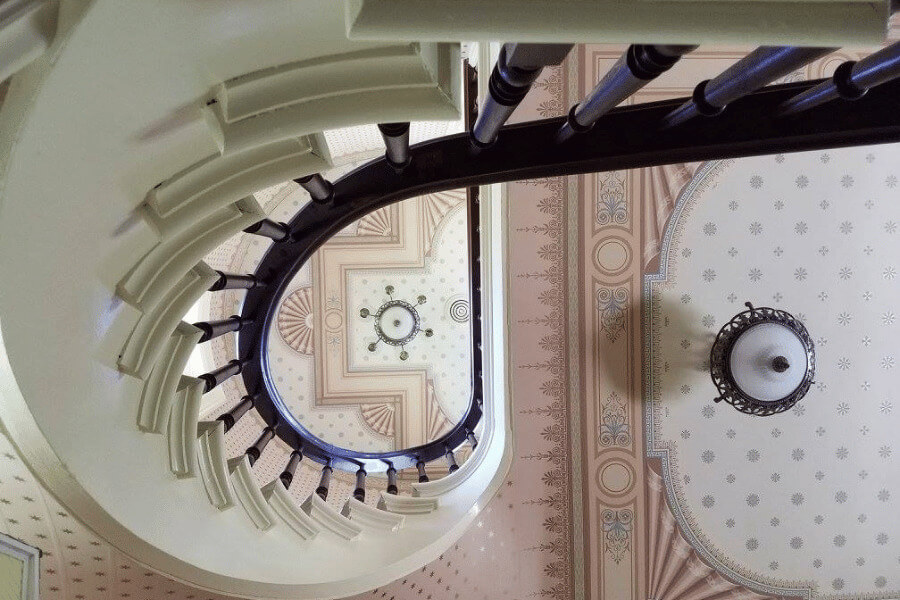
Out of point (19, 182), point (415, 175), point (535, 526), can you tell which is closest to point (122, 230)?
point (19, 182)

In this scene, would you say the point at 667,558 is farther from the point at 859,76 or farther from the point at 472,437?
the point at 859,76

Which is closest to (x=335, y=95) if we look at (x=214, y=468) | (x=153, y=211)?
(x=153, y=211)

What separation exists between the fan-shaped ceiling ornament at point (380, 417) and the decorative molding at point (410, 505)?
5037 mm

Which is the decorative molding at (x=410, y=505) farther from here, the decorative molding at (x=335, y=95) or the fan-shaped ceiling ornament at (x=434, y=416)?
the fan-shaped ceiling ornament at (x=434, y=416)

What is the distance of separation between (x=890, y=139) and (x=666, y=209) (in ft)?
6.35

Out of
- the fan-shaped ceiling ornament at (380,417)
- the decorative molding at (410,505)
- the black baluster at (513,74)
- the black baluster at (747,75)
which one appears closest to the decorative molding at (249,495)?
the decorative molding at (410,505)

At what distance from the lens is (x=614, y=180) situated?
3648 millimetres

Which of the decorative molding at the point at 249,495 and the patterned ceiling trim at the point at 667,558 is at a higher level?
the decorative molding at the point at 249,495

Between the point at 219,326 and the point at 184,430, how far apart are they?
0.54 metres

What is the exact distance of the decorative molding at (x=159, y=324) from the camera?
1.98 metres

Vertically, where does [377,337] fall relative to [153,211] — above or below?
below

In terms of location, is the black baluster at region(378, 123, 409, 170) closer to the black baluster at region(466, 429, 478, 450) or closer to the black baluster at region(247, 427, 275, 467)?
the black baluster at region(247, 427, 275, 467)

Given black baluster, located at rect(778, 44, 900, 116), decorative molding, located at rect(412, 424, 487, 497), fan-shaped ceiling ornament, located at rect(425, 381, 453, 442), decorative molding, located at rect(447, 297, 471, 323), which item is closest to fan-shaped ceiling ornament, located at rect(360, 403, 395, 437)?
fan-shaped ceiling ornament, located at rect(425, 381, 453, 442)

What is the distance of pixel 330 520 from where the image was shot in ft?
10.6
